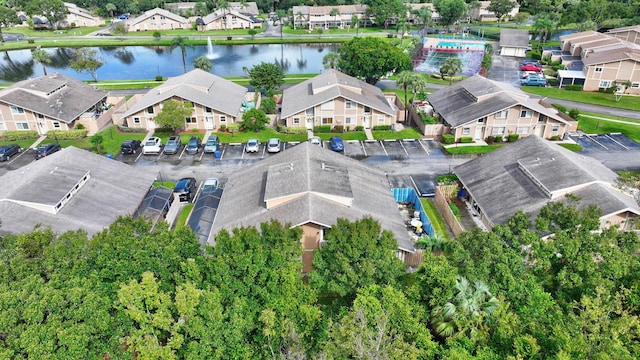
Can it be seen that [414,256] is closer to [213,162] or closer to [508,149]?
[508,149]

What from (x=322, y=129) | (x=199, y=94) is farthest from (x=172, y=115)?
(x=322, y=129)

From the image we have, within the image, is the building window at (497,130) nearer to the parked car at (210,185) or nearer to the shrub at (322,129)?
the shrub at (322,129)

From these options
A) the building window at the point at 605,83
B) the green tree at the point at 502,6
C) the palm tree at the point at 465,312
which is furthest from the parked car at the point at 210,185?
the green tree at the point at 502,6

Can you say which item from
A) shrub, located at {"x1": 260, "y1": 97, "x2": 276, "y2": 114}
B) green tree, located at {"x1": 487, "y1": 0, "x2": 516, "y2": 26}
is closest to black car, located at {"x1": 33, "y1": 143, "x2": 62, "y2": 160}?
shrub, located at {"x1": 260, "y1": 97, "x2": 276, "y2": 114}

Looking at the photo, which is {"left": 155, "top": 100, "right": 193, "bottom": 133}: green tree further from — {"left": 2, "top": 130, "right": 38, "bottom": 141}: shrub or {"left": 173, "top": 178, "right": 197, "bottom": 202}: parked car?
{"left": 2, "top": 130, "right": 38, "bottom": 141}: shrub

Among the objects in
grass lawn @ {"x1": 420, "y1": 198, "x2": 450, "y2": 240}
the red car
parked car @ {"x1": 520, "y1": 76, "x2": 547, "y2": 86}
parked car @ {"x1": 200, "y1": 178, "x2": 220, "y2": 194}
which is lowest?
grass lawn @ {"x1": 420, "y1": 198, "x2": 450, "y2": 240}

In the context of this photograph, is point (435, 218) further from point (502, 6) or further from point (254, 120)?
point (502, 6)
